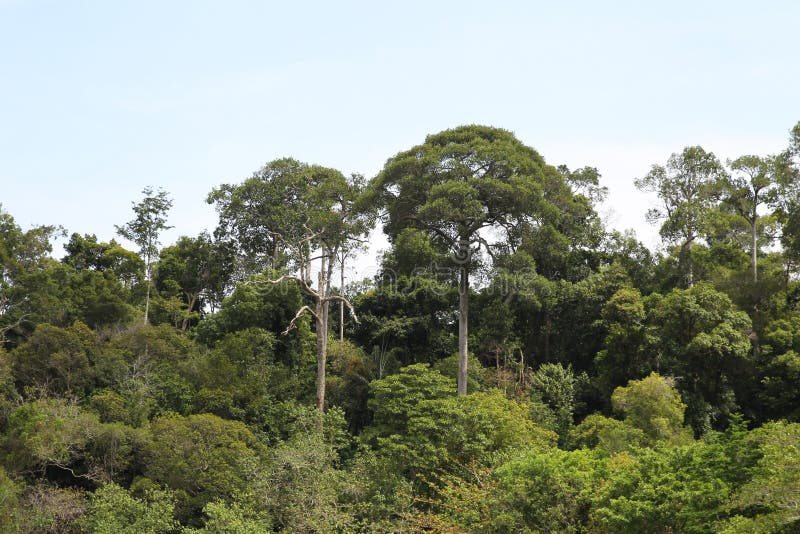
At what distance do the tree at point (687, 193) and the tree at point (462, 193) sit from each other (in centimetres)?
429

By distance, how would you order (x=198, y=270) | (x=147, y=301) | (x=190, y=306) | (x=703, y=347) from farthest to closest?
1. (x=198, y=270)
2. (x=190, y=306)
3. (x=147, y=301)
4. (x=703, y=347)

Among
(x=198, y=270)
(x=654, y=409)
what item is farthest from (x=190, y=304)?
(x=654, y=409)

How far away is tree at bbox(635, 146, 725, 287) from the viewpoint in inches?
888

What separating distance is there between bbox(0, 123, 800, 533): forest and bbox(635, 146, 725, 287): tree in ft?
0.23

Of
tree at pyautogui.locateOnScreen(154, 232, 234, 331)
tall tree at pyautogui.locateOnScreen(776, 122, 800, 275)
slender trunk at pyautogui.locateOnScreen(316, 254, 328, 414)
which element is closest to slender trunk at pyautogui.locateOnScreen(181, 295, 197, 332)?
tree at pyautogui.locateOnScreen(154, 232, 234, 331)

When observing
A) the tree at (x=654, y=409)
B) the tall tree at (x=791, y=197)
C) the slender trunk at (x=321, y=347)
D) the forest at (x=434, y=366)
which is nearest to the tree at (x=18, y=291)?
the forest at (x=434, y=366)

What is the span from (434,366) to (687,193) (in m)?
9.57

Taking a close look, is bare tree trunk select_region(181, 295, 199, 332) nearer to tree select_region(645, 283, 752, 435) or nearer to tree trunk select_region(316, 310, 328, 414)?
tree trunk select_region(316, 310, 328, 414)

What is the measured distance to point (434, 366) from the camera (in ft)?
72.3

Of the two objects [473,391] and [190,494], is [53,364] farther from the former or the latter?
[473,391]

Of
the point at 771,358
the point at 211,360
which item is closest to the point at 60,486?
the point at 211,360

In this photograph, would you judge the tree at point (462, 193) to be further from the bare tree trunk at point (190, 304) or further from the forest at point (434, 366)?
the bare tree trunk at point (190, 304)

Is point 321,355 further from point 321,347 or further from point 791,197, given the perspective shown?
point 791,197

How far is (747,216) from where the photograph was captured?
22.8 metres
